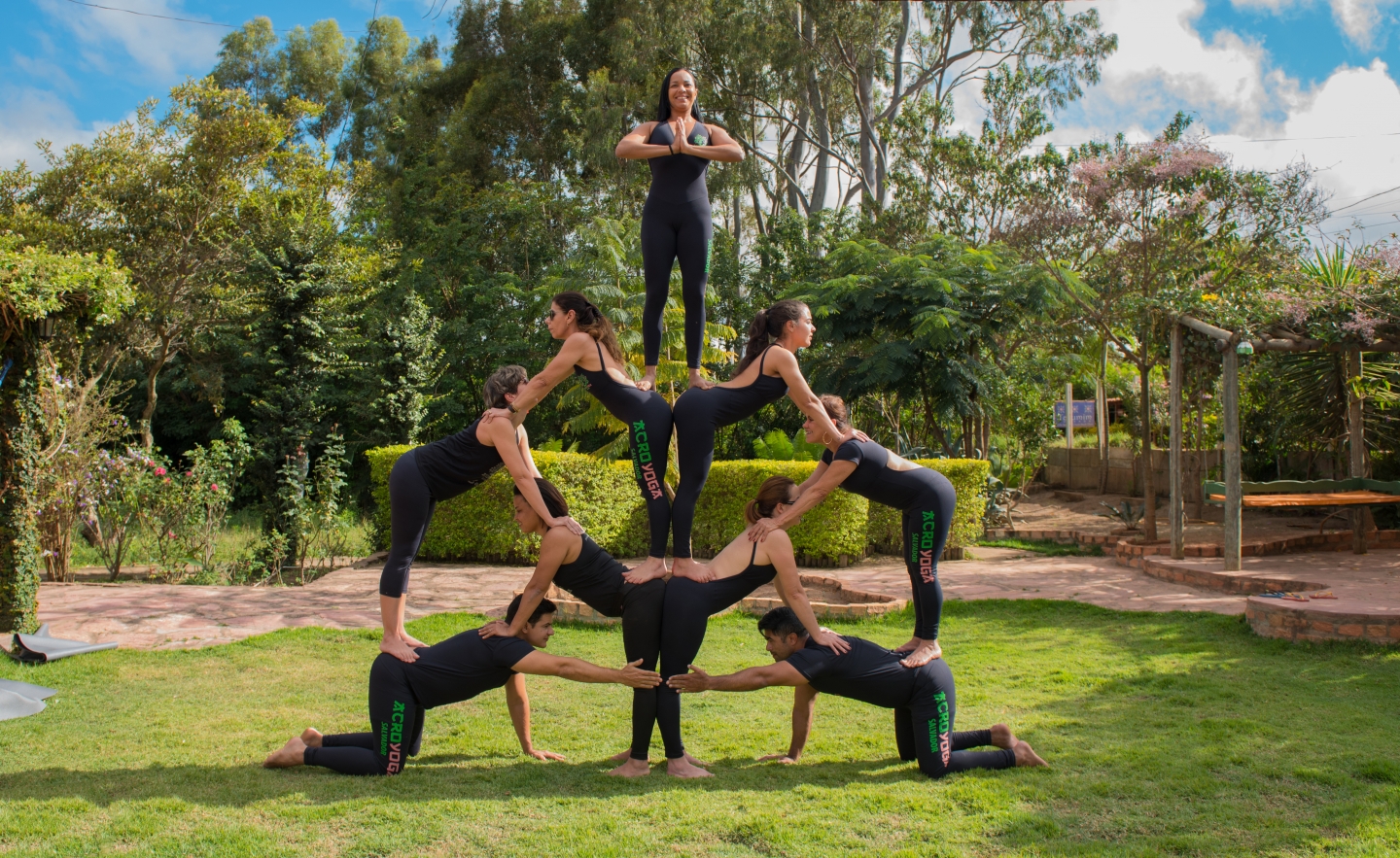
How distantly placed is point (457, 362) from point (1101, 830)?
50.6 feet

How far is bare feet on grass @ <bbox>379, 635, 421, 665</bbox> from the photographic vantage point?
400 centimetres

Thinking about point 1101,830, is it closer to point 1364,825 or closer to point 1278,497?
point 1364,825

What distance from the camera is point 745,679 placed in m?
3.99

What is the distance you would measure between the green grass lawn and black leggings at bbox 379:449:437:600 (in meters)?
0.86

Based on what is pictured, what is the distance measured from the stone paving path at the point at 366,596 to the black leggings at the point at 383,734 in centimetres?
339

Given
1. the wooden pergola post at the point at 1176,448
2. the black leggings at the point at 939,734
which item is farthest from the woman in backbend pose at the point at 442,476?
the wooden pergola post at the point at 1176,448

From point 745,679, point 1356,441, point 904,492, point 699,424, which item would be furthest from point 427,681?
point 1356,441

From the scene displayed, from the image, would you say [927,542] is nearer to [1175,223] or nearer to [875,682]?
[875,682]

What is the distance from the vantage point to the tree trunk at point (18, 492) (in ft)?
22.2

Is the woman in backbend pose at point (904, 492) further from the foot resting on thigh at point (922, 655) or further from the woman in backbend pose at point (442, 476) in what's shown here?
the woman in backbend pose at point (442, 476)

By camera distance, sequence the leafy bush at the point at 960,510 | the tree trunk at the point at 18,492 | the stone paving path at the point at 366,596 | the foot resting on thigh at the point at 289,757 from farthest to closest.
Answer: the leafy bush at the point at 960,510 → the stone paving path at the point at 366,596 → the tree trunk at the point at 18,492 → the foot resting on thigh at the point at 289,757

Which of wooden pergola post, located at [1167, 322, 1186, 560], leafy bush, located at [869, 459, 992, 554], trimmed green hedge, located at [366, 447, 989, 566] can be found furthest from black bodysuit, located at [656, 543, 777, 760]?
wooden pergola post, located at [1167, 322, 1186, 560]

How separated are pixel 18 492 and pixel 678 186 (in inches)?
224

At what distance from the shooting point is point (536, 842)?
130 inches
